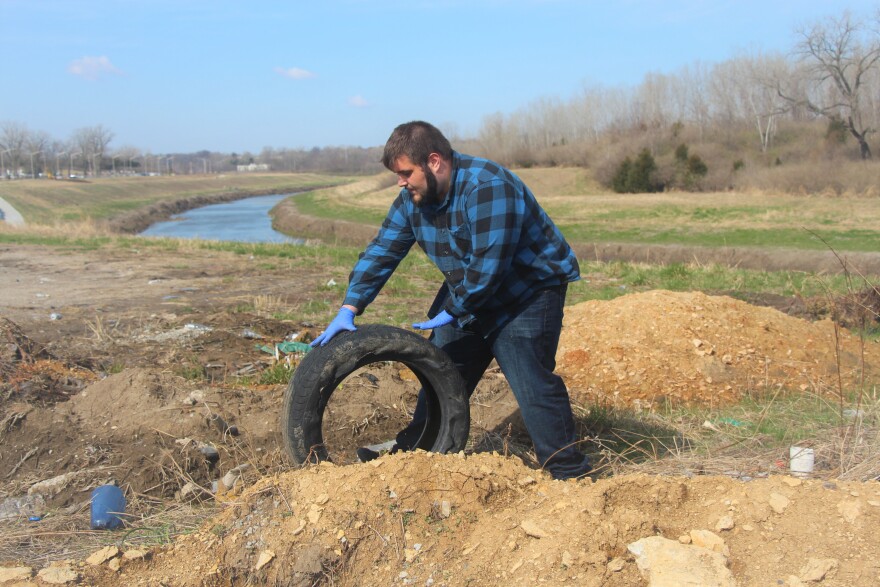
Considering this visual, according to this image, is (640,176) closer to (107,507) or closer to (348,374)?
(348,374)

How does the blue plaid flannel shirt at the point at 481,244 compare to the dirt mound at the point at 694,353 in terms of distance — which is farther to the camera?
the dirt mound at the point at 694,353

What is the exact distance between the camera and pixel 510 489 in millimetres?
3395

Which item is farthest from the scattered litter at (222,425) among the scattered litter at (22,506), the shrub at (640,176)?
the shrub at (640,176)

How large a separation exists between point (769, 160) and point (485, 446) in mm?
58947

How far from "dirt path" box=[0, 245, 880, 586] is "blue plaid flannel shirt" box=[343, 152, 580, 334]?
2.52 feet

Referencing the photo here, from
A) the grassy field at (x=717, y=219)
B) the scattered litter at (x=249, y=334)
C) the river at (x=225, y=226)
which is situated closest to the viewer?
the scattered litter at (x=249, y=334)

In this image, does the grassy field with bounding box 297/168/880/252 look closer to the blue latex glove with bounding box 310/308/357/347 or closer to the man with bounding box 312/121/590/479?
the man with bounding box 312/121/590/479

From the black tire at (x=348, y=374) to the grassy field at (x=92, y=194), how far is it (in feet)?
114

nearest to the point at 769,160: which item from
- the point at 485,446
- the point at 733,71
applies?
the point at 733,71

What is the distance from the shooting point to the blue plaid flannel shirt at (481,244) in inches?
141

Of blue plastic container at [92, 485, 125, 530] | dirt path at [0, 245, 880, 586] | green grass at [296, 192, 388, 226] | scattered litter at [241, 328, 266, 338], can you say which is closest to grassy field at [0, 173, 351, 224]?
green grass at [296, 192, 388, 226]

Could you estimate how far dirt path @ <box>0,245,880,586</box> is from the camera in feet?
9.39

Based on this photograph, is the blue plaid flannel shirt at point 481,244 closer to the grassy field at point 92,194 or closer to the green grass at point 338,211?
the grassy field at point 92,194

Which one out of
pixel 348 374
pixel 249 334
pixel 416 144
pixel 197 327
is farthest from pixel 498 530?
pixel 197 327
